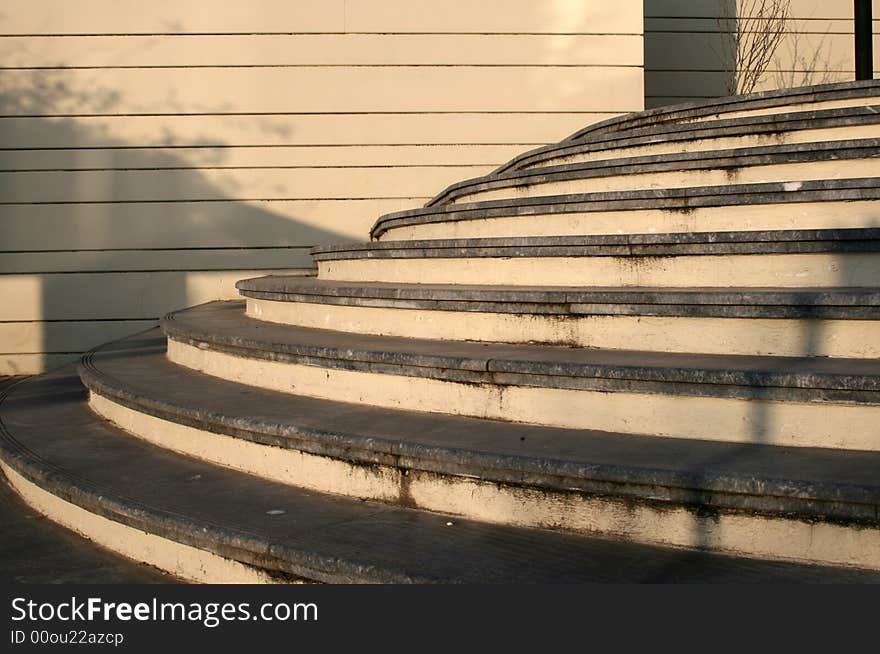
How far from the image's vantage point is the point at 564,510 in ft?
9.97

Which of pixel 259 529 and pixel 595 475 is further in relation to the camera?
pixel 259 529

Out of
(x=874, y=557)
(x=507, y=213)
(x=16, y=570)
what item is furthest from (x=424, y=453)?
(x=507, y=213)

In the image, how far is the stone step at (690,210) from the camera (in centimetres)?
432

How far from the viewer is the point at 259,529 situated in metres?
3.18

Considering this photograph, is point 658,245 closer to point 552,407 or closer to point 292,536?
point 552,407

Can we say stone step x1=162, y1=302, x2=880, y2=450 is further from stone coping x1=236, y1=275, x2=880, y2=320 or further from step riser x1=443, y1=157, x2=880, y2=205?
step riser x1=443, y1=157, x2=880, y2=205

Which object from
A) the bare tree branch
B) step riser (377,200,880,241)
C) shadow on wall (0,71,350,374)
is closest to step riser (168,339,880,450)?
step riser (377,200,880,241)

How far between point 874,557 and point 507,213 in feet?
11.1

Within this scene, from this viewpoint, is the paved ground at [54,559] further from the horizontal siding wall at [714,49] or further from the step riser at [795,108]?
the horizontal siding wall at [714,49]

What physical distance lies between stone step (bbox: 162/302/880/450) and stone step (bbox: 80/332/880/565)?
0.25 ft

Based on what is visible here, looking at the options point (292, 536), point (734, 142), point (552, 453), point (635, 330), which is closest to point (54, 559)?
point (292, 536)

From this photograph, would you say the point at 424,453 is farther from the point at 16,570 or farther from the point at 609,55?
the point at 609,55

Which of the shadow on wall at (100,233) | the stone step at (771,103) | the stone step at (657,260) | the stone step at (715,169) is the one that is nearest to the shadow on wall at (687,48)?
the stone step at (771,103)

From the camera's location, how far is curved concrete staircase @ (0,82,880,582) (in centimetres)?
283
